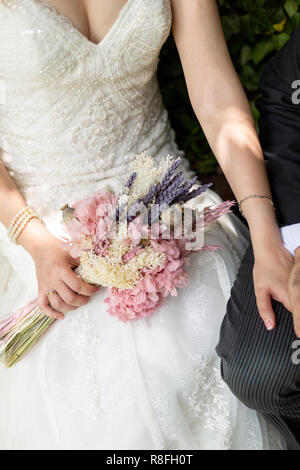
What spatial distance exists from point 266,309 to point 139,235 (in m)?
0.36

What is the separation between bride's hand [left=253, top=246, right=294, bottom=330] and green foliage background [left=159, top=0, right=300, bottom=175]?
42.2 inches

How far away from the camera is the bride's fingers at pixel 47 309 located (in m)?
1.26

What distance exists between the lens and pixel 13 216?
4.61 feet

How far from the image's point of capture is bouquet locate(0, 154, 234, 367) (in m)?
1.07

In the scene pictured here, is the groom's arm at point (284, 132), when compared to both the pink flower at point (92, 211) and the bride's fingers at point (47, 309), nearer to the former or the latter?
the pink flower at point (92, 211)

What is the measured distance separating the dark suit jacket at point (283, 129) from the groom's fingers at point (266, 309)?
0.73 ft

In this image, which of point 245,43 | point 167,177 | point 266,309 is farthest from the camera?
point 245,43

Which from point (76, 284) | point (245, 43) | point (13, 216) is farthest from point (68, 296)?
point (245, 43)

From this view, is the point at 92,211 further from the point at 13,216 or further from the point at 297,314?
the point at 297,314

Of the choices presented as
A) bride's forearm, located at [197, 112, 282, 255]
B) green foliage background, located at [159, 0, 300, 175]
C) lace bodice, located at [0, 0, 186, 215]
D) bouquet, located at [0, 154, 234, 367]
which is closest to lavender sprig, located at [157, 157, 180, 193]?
bouquet, located at [0, 154, 234, 367]

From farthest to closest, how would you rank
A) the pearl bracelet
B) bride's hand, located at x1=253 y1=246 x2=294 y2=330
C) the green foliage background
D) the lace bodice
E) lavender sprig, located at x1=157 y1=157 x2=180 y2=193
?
the green foliage background → the pearl bracelet → the lace bodice → bride's hand, located at x1=253 y1=246 x2=294 y2=330 → lavender sprig, located at x1=157 y1=157 x2=180 y2=193

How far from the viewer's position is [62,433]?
1.18 m

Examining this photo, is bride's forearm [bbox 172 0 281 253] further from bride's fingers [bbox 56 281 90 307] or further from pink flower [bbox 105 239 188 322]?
bride's fingers [bbox 56 281 90 307]

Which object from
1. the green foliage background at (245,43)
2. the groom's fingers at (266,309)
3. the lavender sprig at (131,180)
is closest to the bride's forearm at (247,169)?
the groom's fingers at (266,309)
